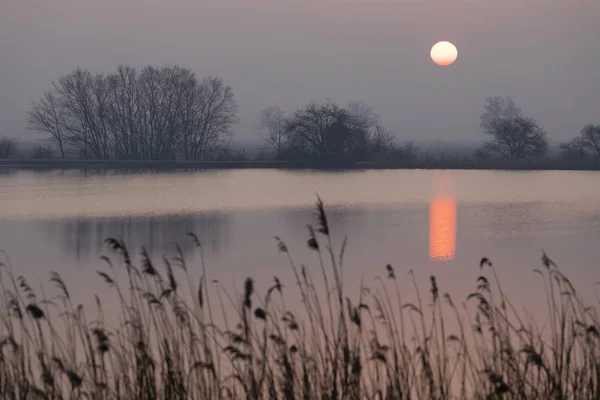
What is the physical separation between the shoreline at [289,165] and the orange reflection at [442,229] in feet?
67.0

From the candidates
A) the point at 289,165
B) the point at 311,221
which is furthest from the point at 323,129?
the point at 311,221

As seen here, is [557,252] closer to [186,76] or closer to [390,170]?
[390,170]

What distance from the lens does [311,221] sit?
17.6 metres

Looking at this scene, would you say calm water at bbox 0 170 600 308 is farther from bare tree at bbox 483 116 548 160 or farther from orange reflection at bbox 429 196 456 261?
bare tree at bbox 483 116 548 160

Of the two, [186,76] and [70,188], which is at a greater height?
[186,76]

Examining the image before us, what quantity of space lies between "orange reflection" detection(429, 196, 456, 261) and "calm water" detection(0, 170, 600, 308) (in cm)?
3

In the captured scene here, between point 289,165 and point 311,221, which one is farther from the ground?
point 289,165

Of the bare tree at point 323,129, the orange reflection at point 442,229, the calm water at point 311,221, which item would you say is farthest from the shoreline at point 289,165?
the orange reflection at point 442,229

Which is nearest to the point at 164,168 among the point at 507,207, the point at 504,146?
the point at 504,146

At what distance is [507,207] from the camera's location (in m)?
21.1

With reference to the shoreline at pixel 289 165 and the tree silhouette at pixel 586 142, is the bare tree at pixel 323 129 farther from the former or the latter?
the tree silhouette at pixel 586 142

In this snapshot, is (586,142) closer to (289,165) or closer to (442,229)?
(289,165)

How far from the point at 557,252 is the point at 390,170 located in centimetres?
2987

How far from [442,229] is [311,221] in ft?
8.89
